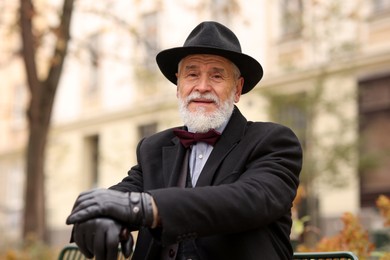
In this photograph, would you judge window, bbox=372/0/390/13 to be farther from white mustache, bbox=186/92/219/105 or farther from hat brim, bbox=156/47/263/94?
white mustache, bbox=186/92/219/105

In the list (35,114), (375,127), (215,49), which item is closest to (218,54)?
(215,49)

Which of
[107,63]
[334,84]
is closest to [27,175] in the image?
[334,84]

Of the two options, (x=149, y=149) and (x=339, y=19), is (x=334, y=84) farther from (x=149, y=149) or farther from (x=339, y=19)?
(x=149, y=149)

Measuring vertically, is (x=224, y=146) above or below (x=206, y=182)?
above

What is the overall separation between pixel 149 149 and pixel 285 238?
80cm

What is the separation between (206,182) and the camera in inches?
123

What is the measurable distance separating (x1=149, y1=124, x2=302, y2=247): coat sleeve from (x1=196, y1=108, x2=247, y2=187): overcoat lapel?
0.27 ft

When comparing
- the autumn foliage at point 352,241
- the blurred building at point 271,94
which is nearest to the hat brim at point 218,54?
the autumn foliage at point 352,241

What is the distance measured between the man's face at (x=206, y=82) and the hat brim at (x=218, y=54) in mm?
38

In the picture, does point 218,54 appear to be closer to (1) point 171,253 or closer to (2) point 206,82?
(2) point 206,82

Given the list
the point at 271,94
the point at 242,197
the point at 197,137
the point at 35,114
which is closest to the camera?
the point at 242,197

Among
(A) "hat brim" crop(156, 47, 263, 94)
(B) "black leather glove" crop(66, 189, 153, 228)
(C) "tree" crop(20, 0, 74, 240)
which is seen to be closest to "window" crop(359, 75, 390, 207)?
(C) "tree" crop(20, 0, 74, 240)

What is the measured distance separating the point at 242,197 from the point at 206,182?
0.41 metres

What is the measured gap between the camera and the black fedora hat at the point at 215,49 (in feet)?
10.4
